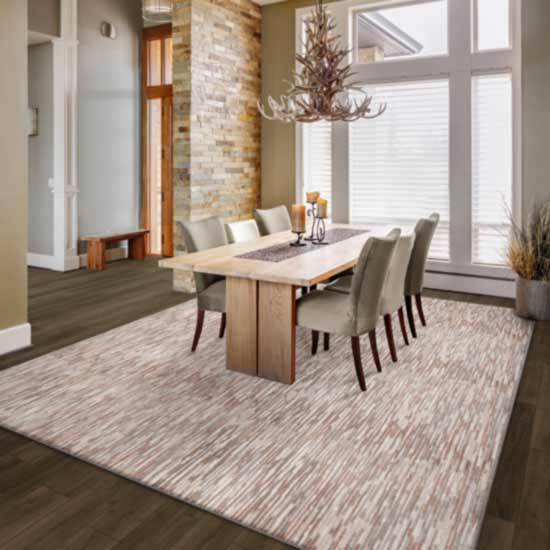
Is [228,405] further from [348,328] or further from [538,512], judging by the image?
[538,512]

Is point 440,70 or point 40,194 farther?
point 40,194

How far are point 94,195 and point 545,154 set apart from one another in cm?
538

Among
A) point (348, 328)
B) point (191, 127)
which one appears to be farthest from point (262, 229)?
point (348, 328)

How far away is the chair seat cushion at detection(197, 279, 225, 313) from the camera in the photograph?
11.9 ft

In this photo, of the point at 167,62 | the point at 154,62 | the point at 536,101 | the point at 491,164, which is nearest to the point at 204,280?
the point at 491,164

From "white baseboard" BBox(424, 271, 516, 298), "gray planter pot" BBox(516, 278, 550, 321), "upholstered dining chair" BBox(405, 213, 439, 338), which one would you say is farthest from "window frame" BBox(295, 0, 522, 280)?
"upholstered dining chair" BBox(405, 213, 439, 338)

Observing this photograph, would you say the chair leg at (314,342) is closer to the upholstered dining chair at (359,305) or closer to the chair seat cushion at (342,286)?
the chair seat cushion at (342,286)

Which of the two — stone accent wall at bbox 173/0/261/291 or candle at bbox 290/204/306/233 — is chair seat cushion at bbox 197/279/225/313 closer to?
candle at bbox 290/204/306/233

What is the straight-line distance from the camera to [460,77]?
541 centimetres

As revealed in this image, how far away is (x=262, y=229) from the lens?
15.6 feet

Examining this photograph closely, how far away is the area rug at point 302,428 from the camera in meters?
Answer: 2.01

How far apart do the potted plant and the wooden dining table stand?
1918mm

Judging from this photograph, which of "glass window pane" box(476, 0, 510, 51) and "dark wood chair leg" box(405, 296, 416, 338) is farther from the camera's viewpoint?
"glass window pane" box(476, 0, 510, 51)

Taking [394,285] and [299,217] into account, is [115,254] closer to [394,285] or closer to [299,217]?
[299,217]
